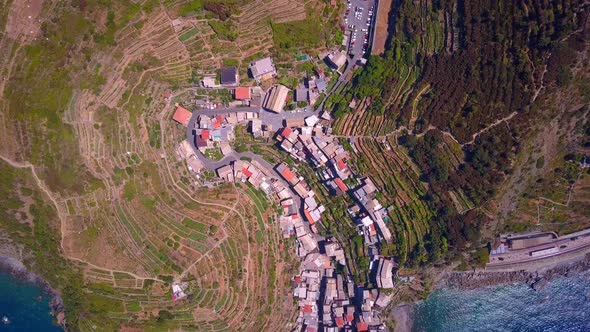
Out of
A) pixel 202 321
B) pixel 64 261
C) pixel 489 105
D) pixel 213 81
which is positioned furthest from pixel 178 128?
pixel 489 105

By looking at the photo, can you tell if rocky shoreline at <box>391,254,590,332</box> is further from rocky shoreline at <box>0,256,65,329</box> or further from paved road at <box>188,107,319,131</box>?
rocky shoreline at <box>0,256,65,329</box>

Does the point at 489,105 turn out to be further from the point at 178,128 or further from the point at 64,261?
the point at 64,261

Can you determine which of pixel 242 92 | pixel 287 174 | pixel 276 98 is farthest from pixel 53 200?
pixel 276 98

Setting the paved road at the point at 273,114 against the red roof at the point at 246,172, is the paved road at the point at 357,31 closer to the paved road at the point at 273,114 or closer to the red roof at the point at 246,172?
the paved road at the point at 273,114

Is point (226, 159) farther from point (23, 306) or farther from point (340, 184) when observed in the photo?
point (23, 306)

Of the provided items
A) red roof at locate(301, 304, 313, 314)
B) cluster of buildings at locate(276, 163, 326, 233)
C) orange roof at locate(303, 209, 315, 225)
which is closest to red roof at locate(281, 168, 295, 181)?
cluster of buildings at locate(276, 163, 326, 233)

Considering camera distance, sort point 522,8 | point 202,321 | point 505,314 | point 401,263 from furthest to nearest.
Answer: point 505,314 < point 401,263 < point 202,321 < point 522,8

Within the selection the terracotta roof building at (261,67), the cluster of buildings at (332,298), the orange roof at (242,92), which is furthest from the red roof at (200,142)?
the cluster of buildings at (332,298)
